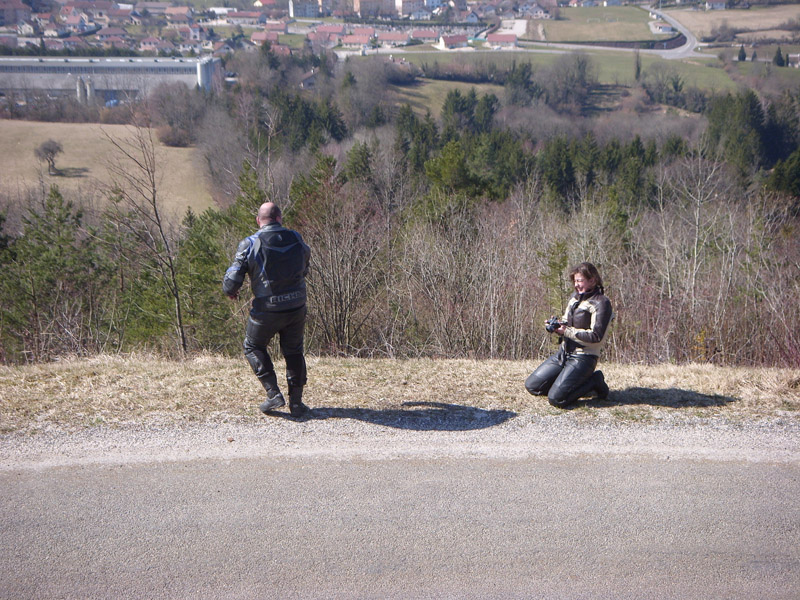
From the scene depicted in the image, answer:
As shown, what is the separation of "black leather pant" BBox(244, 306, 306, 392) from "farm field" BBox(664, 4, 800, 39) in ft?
381

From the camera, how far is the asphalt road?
151 inches

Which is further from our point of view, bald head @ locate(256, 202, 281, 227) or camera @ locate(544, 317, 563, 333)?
camera @ locate(544, 317, 563, 333)

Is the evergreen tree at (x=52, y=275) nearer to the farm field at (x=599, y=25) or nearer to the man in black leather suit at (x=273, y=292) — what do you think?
the man in black leather suit at (x=273, y=292)

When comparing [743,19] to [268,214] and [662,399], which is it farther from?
[268,214]

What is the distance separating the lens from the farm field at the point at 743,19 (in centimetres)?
9981

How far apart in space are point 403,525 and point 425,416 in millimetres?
1761

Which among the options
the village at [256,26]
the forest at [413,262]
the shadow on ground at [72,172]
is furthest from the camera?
the village at [256,26]

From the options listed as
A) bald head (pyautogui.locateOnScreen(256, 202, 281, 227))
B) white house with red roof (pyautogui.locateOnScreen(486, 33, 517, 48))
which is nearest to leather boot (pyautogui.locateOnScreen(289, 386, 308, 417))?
bald head (pyautogui.locateOnScreen(256, 202, 281, 227))

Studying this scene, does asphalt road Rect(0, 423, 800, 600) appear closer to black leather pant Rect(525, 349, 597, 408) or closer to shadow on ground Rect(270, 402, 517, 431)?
shadow on ground Rect(270, 402, 517, 431)

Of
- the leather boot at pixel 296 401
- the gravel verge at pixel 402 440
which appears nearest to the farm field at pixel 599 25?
the gravel verge at pixel 402 440

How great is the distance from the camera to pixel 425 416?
6.05m

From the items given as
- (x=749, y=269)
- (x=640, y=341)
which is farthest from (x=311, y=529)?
(x=749, y=269)

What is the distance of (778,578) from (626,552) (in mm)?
853

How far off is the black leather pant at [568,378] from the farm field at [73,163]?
45752 mm
